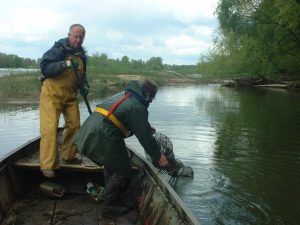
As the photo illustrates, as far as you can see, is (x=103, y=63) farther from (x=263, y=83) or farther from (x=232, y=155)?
(x=232, y=155)

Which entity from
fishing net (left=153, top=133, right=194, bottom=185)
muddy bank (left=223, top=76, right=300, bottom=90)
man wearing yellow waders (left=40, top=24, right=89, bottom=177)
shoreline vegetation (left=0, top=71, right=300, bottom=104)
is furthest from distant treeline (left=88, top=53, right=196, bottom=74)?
man wearing yellow waders (left=40, top=24, right=89, bottom=177)

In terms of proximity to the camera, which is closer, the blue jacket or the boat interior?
the boat interior

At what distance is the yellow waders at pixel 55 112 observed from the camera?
557cm

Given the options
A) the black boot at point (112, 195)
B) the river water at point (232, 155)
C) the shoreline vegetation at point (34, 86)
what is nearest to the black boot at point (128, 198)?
Answer: the black boot at point (112, 195)

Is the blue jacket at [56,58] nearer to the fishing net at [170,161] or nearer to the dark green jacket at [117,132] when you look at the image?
the dark green jacket at [117,132]

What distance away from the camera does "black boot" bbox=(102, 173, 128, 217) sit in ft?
16.3

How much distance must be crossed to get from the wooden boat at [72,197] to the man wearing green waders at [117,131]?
1.03 ft

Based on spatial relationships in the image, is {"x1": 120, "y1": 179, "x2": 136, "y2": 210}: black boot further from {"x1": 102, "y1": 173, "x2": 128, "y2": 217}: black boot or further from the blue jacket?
the blue jacket

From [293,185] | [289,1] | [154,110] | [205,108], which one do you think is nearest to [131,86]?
[293,185]

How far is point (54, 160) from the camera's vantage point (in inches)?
219

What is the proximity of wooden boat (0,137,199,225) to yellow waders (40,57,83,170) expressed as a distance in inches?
10.1

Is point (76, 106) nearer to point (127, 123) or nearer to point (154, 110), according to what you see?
point (127, 123)

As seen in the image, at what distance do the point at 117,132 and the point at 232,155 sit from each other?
20.7 feet

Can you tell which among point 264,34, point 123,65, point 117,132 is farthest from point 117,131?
point 123,65
